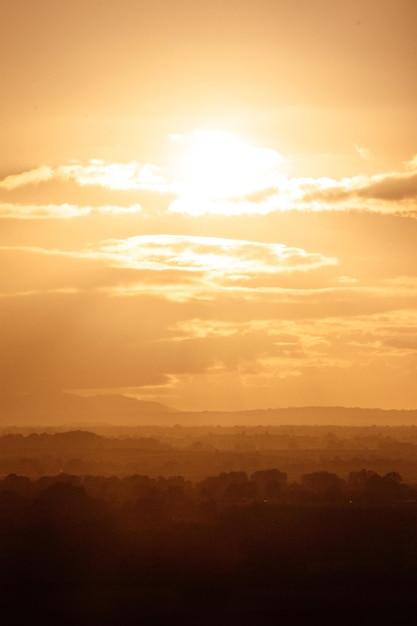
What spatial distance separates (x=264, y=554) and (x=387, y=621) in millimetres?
20833

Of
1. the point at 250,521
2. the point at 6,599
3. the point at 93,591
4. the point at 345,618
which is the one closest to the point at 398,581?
the point at 345,618

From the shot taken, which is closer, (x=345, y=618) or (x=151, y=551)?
(x=345, y=618)

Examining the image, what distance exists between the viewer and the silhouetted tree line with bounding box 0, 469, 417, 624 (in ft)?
208

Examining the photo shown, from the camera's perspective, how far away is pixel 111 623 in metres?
59.1

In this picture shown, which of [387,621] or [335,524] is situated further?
[335,524]

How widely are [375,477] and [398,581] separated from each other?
2657 inches

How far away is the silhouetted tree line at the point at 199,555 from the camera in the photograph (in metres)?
63.4

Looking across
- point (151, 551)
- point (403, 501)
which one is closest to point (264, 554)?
point (151, 551)

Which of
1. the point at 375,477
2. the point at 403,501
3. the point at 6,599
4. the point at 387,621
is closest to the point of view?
the point at 387,621

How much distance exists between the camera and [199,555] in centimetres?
7819

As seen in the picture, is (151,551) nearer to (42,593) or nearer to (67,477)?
(42,593)

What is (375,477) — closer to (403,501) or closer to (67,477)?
(403,501)

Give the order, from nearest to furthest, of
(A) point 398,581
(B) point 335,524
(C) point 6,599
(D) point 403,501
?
(C) point 6,599 < (A) point 398,581 < (B) point 335,524 < (D) point 403,501

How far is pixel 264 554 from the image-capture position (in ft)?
260
